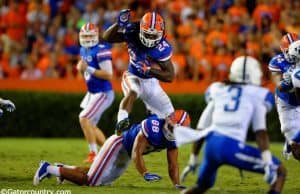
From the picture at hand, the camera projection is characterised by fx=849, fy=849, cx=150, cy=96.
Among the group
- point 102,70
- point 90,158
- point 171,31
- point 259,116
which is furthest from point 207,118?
A: point 171,31

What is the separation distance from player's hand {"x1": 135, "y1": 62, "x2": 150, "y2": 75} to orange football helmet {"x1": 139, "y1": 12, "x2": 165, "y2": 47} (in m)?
0.32

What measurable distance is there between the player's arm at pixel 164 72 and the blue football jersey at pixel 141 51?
0.07 meters

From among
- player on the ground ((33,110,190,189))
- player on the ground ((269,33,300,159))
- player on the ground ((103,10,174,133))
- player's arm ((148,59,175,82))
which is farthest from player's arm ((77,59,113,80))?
player on the ground ((33,110,190,189))

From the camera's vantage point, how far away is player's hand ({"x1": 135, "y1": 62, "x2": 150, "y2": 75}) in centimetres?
1020

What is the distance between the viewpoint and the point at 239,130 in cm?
730

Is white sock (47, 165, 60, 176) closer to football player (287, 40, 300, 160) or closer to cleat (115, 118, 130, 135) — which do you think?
cleat (115, 118, 130, 135)

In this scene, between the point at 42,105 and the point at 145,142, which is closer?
the point at 145,142

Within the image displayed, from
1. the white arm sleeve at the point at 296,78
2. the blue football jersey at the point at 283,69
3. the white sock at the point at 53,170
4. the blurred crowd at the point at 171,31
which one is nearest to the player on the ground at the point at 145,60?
the white sock at the point at 53,170

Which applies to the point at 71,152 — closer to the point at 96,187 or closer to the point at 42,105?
the point at 42,105

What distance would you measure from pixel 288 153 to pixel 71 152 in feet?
13.5

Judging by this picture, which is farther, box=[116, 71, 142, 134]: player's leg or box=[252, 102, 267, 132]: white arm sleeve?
box=[116, 71, 142, 134]: player's leg

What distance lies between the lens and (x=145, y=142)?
9398mm

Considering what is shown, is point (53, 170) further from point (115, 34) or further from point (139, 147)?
point (115, 34)

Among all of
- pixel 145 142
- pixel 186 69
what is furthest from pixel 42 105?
pixel 145 142
